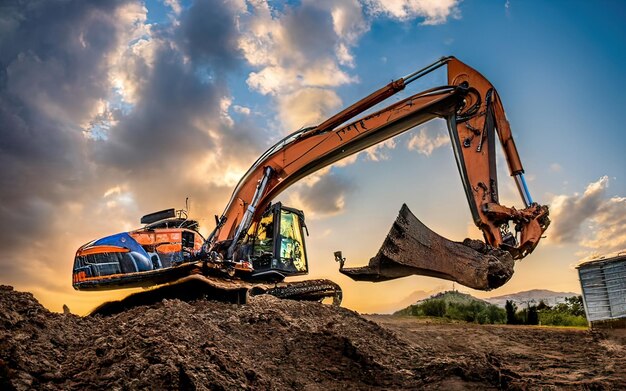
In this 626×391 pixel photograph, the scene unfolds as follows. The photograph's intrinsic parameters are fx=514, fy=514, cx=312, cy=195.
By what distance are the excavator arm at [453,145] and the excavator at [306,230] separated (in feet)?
0.05

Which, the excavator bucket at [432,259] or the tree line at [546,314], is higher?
the excavator bucket at [432,259]

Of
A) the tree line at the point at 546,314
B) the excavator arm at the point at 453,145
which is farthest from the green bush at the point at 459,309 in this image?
the excavator arm at the point at 453,145

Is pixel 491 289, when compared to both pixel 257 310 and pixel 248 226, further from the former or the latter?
pixel 248 226

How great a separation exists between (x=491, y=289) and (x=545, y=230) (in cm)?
137

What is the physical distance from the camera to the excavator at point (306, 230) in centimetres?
571

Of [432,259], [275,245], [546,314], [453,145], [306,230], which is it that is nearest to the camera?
[432,259]

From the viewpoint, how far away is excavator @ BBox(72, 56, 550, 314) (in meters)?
5.71

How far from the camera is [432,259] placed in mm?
5684

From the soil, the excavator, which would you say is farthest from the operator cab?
the soil

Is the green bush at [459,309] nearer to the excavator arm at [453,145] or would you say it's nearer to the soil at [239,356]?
the soil at [239,356]

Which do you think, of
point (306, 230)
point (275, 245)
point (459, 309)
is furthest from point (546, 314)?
point (275, 245)

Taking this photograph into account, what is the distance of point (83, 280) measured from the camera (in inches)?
300

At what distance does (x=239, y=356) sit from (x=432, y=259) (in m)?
2.31

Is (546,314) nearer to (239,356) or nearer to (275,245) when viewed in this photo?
(275,245)
